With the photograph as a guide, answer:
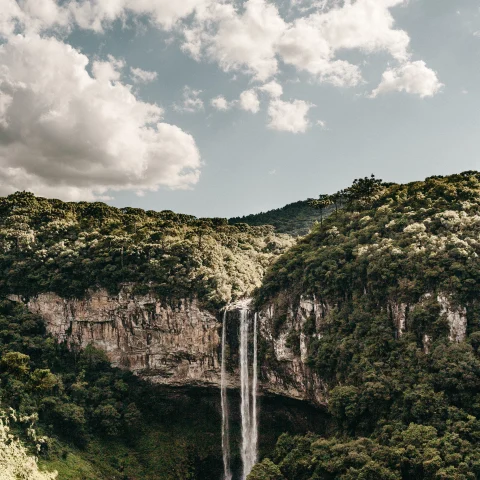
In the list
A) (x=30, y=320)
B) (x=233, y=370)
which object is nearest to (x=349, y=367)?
(x=233, y=370)

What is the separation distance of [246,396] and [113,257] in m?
18.9

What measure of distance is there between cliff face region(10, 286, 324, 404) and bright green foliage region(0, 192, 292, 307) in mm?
1224

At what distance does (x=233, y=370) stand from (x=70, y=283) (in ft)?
59.8

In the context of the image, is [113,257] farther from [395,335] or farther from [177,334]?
[395,335]

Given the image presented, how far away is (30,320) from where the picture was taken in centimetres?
4522

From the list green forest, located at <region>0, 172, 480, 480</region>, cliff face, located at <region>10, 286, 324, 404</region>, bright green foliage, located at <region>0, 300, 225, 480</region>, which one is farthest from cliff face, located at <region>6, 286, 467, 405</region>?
bright green foliage, located at <region>0, 300, 225, 480</region>

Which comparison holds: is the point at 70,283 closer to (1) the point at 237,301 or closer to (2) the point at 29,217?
(2) the point at 29,217

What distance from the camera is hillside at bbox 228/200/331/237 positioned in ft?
252

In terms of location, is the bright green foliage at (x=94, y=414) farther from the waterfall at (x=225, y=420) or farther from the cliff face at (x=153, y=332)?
the cliff face at (x=153, y=332)

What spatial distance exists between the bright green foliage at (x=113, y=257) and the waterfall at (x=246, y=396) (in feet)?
11.8

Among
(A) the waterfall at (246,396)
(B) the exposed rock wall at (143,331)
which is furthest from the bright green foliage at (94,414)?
(A) the waterfall at (246,396)

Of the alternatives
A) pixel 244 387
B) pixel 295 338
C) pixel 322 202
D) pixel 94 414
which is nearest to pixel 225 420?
pixel 244 387

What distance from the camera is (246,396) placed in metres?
42.3

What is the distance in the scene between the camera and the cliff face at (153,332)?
43.2 meters
